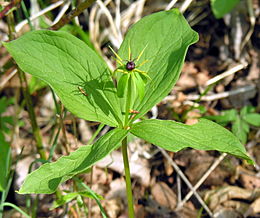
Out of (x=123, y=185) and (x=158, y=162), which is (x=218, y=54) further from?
(x=123, y=185)

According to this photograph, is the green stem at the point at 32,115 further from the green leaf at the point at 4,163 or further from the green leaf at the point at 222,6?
the green leaf at the point at 222,6

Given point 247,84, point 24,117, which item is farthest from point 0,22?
point 247,84

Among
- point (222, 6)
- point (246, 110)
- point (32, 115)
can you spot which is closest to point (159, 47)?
point (32, 115)

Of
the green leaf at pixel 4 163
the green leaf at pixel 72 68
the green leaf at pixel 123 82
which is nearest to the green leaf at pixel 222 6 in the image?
the green leaf at pixel 72 68

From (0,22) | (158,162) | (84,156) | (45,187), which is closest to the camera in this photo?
(45,187)

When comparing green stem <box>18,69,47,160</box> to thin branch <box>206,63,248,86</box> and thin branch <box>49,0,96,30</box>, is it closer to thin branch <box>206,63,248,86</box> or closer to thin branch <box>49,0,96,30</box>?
thin branch <box>49,0,96,30</box>

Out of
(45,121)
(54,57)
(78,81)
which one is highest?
(54,57)

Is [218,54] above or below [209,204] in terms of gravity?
above
